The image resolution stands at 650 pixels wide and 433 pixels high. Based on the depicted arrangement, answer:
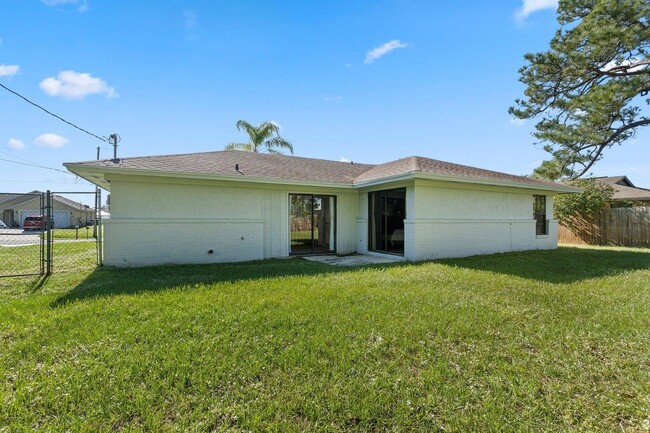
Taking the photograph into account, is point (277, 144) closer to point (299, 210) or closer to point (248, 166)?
point (248, 166)

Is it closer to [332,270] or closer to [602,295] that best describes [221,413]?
[332,270]

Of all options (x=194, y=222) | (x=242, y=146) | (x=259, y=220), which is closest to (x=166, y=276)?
(x=194, y=222)

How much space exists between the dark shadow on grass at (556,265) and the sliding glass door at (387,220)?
209 cm

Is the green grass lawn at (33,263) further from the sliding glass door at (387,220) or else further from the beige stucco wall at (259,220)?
the sliding glass door at (387,220)

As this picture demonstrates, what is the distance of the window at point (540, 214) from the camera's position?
43.3 ft

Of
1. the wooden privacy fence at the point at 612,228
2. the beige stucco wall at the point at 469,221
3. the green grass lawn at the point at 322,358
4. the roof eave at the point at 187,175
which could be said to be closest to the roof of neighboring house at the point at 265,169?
the roof eave at the point at 187,175

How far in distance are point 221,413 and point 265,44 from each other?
11229mm

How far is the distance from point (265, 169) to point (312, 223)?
251cm

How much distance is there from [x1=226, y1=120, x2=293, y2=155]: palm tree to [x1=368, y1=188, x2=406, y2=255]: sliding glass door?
12357mm

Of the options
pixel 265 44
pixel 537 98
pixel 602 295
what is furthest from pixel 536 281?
pixel 537 98

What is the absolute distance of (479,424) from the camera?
7.81 ft

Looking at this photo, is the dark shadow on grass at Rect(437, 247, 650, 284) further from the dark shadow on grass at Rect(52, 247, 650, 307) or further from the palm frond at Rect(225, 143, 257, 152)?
the palm frond at Rect(225, 143, 257, 152)

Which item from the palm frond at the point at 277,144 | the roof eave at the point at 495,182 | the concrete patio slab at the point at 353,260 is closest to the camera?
the roof eave at the point at 495,182

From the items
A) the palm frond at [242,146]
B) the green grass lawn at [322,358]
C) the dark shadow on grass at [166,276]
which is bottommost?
the green grass lawn at [322,358]
